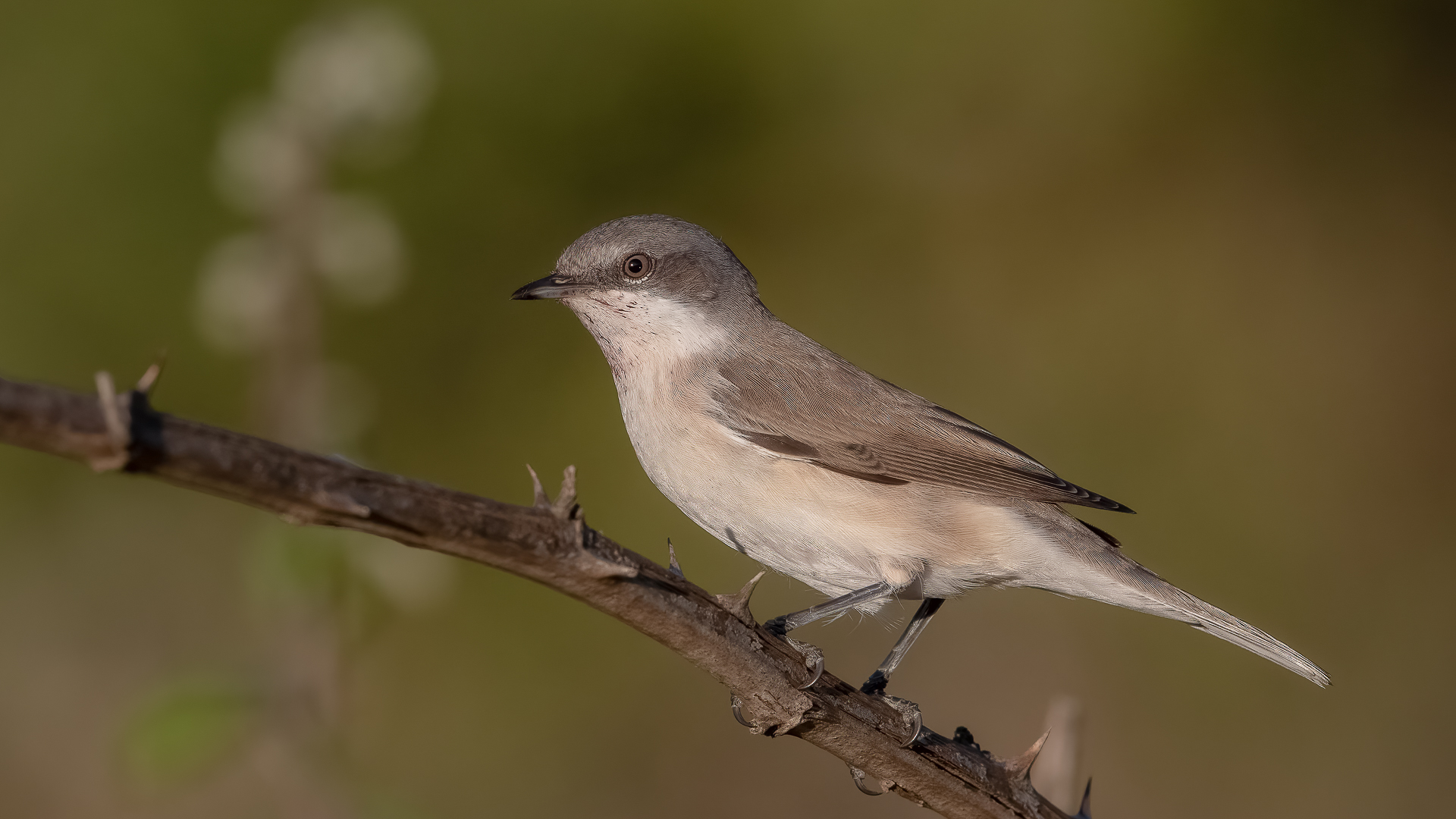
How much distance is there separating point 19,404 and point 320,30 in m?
2.18

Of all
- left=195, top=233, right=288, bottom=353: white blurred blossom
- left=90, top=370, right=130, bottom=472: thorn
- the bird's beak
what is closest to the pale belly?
the bird's beak

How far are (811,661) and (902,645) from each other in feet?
4.36

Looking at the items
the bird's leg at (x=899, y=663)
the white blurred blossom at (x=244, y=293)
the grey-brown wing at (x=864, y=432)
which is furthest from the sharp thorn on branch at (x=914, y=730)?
the white blurred blossom at (x=244, y=293)

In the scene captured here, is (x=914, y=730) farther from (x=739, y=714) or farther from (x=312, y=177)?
(x=312, y=177)

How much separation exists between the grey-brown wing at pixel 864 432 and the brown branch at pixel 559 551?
0.98 metres

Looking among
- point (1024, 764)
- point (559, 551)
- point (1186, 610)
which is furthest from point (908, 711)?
point (559, 551)

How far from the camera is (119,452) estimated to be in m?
1.51

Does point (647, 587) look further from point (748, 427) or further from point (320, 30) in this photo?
point (320, 30)

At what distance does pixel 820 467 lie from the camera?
3.85 m

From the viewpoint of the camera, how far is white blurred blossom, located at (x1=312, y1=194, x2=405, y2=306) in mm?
3227

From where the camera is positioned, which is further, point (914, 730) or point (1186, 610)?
point (1186, 610)

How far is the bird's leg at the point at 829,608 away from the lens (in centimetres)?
350

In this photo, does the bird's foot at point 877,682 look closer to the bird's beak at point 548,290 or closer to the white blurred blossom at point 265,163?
the bird's beak at point 548,290

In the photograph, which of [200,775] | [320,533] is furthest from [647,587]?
[200,775]
